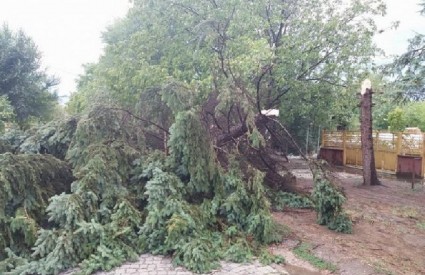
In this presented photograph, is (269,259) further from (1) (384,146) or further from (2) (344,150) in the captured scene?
(2) (344,150)

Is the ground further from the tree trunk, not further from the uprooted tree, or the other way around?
the tree trunk

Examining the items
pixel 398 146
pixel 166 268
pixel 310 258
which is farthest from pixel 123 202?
pixel 398 146

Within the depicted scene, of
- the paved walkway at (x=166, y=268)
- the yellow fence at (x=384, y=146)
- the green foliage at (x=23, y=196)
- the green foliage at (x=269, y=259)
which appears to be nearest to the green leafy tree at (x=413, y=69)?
the yellow fence at (x=384, y=146)

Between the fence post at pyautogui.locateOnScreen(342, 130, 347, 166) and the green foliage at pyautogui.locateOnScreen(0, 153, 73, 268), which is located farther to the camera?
the fence post at pyautogui.locateOnScreen(342, 130, 347, 166)

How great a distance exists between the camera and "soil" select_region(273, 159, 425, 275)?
4.17 m

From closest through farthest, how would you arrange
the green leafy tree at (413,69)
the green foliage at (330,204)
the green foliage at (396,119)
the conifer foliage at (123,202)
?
the conifer foliage at (123,202) < the green foliage at (330,204) < the green leafy tree at (413,69) < the green foliage at (396,119)

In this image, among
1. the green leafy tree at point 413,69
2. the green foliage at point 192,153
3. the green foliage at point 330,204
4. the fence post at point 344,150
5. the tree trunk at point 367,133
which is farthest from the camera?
the fence post at point 344,150

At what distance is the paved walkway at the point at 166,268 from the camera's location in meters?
3.71

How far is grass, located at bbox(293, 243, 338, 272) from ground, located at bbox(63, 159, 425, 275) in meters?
0.06

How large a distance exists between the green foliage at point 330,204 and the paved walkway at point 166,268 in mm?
1848

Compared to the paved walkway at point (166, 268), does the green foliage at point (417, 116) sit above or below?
above

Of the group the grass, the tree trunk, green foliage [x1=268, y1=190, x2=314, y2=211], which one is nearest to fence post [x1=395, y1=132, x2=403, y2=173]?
the tree trunk

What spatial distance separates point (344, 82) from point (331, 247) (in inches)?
264

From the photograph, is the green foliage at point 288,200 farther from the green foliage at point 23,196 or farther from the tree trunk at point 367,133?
the green foliage at point 23,196
